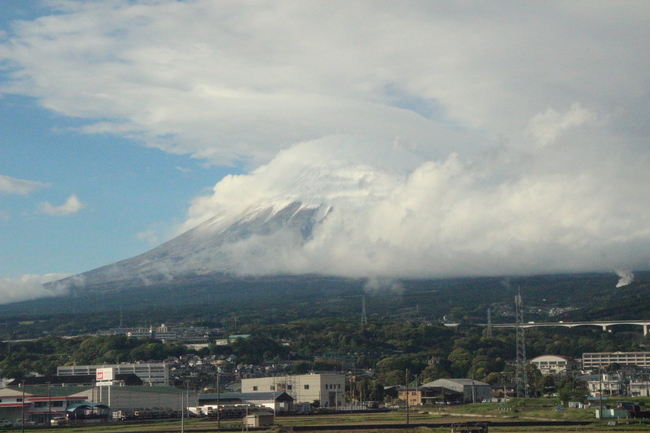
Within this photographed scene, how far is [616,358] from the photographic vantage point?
559 ft

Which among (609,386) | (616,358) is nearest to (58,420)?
(609,386)

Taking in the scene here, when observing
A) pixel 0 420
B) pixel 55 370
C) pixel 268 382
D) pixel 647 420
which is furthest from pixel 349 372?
pixel 647 420

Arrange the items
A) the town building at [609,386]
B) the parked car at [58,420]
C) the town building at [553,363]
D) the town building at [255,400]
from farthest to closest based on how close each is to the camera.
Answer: the town building at [553,363]
the town building at [609,386]
the town building at [255,400]
the parked car at [58,420]

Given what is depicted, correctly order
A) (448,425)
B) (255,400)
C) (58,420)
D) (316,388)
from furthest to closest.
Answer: (316,388) < (255,400) < (58,420) < (448,425)

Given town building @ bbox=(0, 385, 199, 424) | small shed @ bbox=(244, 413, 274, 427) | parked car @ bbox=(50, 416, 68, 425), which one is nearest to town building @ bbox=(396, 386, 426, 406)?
town building @ bbox=(0, 385, 199, 424)

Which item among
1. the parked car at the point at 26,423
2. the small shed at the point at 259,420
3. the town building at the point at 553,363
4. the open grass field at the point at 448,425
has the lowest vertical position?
the parked car at the point at 26,423

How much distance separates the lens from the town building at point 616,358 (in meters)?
169

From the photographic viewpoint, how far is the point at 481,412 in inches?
2938

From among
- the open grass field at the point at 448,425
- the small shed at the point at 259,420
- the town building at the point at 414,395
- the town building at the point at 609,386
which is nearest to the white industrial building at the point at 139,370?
the town building at the point at 414,395

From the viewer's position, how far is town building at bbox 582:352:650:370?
16925 centimetres

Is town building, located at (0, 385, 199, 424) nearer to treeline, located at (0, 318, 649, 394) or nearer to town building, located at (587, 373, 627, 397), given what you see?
treeline, located at (0, 318, 649, 394)

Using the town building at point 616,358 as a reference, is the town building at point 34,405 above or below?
below

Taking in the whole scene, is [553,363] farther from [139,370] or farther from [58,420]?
[58,420]

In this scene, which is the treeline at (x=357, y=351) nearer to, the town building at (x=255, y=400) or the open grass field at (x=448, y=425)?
the town building at (x=255, y=400)
